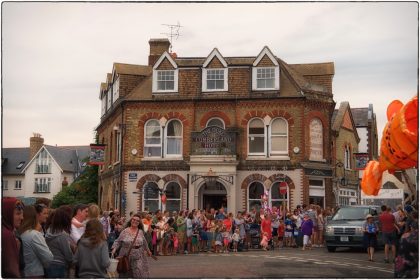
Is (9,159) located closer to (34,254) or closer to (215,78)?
(34,254)

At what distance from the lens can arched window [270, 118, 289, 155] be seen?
3175cm

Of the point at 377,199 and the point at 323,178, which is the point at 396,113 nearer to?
the point at 323,178

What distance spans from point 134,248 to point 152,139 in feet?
73.1

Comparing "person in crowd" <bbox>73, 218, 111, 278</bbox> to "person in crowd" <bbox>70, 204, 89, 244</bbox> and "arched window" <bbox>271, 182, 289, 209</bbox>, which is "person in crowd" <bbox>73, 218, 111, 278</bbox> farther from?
"arched window" <bbox>271, 182, 289, 209</bbox>

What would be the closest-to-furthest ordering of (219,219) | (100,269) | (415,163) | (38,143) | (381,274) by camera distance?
(100,269), (415,163), (381,274), (219,219), (38,143)

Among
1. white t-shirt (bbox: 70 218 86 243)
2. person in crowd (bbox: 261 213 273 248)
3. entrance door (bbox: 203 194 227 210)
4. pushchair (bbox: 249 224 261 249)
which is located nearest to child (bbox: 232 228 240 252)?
person in crowd (bbox: 261 213 273 248)

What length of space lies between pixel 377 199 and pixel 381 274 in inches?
911

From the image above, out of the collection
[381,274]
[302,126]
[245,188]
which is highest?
[302,126]

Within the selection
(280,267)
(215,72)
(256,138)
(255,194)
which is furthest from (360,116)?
(280,267)

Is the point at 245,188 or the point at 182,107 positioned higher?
the point at 182,107

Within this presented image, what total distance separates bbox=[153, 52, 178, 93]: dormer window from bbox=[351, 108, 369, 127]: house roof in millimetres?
19932

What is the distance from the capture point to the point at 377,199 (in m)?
36.9

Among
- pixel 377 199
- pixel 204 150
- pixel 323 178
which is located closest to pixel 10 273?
pixel 204 150

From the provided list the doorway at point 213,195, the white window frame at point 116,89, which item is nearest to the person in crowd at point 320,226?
the doorway at point 213,195
